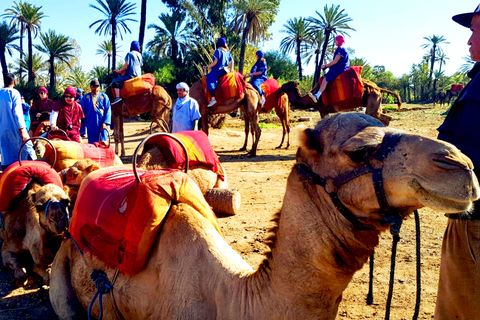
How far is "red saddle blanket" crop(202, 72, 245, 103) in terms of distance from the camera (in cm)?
1238

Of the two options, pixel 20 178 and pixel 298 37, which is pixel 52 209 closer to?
pixel 20 178

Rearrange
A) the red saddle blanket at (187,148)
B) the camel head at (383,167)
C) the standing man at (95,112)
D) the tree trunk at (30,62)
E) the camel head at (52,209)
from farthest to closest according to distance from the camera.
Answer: the tree trunk at (30,62)
the standing man at (95,112)
the red saddle blanket at (187,148)
the camel head at (52,209)
the camel head at (383,167)

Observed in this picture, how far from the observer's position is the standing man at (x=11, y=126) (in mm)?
6801

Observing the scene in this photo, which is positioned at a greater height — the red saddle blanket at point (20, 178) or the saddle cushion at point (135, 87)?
the saddle cushion at point (135, 87)

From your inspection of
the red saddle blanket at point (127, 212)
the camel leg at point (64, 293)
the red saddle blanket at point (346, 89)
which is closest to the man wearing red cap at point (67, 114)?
the camel leg at point (64, 293)

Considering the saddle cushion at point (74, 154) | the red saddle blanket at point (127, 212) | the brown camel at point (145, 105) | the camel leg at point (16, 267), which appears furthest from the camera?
the brown camel at point (145, 105)

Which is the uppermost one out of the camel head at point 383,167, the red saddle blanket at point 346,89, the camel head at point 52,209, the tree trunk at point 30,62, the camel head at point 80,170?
the tree trunk at point 30,62

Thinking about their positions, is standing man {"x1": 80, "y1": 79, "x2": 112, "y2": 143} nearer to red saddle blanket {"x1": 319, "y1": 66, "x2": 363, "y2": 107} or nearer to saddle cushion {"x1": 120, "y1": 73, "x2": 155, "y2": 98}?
saddle cushion {"x1": 120, "y1": 73, "x2": 155, "y2": 98}

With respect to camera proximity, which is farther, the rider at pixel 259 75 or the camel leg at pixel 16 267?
the rider at pixel 259 75

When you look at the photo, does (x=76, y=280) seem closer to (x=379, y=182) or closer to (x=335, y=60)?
(x=379, y=182)

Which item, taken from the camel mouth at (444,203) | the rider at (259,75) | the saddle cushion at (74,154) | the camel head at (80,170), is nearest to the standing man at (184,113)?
the saddle cushion at (74,154)

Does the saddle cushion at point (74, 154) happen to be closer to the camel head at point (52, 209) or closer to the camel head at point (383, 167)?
the camel head at point (52, 209)

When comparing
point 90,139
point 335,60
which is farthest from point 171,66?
point 90,139

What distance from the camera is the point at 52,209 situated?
3.68 metres
